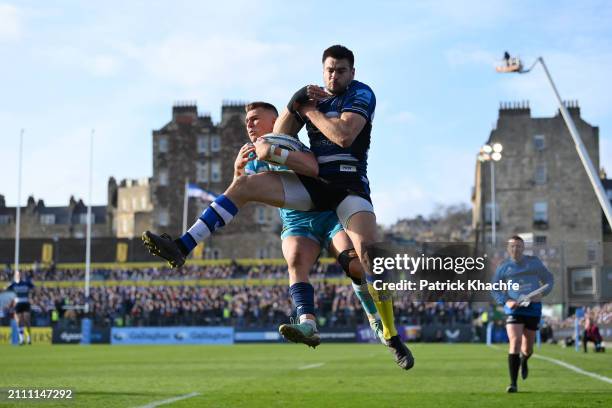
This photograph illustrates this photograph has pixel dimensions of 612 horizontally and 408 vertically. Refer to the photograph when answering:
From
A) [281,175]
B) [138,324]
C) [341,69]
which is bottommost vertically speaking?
[138,324]

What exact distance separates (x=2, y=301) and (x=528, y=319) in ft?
114

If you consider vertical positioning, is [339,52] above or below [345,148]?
above

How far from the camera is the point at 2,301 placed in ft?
147

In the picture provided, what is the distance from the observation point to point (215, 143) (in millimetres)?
100562

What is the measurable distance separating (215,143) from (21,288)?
2570 inches

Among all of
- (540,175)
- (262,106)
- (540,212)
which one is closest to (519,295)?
(262,106)

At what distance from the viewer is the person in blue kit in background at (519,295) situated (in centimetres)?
1184

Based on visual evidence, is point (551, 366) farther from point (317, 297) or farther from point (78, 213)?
point (78, 213)

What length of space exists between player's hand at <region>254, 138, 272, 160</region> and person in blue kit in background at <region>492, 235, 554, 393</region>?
2736 millimetres

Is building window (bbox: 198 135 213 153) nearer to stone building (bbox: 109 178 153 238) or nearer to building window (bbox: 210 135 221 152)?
building window (bbox: 210 135 221 152)

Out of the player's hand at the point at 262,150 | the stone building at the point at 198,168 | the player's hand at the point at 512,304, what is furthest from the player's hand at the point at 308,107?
the stone building at the point at 198,168

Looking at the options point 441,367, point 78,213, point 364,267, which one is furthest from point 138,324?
point 78,213

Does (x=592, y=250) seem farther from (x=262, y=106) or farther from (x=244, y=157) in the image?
(x=244, y=157)

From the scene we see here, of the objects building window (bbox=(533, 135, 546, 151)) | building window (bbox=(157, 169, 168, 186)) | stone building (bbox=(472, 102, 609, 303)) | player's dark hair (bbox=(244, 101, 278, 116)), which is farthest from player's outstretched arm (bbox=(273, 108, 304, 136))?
building window (bbox=(157, 169, 168, 186))
